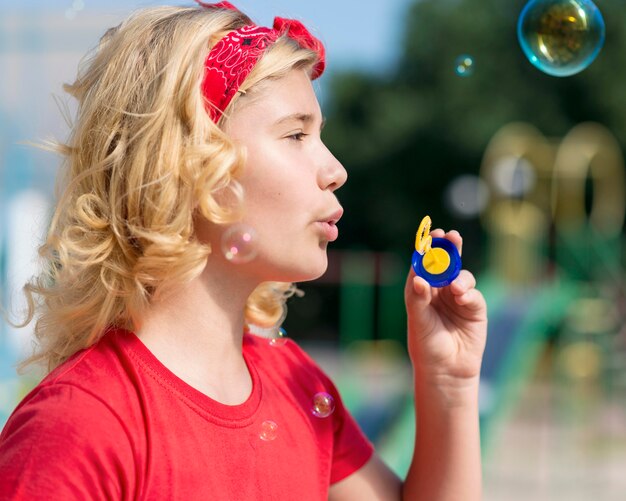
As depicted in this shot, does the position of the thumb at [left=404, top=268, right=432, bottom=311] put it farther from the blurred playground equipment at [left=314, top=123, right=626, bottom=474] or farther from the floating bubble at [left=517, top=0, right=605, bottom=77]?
the blurred playground equipment at [left=314, top=123, right=626, bottom=474]

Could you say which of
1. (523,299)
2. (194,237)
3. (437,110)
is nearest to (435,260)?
(194,237)

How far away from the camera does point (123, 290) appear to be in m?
1.35

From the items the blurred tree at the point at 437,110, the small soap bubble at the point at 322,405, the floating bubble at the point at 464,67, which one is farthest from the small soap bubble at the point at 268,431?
the blurred tree at the point at 437,110

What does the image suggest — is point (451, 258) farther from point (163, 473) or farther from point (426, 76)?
point (426, 76)

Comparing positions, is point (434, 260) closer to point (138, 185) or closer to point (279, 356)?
point (279, 356)

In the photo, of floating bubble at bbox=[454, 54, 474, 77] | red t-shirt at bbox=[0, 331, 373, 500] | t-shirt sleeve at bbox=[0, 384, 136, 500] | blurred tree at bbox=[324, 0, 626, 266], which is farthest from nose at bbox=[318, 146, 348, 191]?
blurred tree at bbox=[324, 0, 626, 266]

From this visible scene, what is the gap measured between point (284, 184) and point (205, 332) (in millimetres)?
257

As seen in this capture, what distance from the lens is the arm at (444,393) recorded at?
1.52 meters

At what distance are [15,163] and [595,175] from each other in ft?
23.0

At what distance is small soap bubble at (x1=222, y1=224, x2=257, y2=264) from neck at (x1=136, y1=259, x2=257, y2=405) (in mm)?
55

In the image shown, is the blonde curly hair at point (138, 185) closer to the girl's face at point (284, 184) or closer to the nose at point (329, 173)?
the girl's face at point (284, 184)

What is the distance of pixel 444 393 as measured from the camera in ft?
5.06

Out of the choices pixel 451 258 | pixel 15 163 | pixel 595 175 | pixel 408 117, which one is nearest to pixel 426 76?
pixel 408 117

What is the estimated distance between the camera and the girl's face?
1387 millimetres
